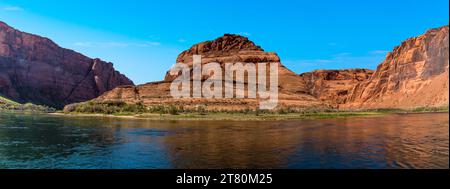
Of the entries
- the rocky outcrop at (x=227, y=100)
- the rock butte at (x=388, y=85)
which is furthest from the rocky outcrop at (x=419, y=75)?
the rocky outcrop at (x=227, y=100)

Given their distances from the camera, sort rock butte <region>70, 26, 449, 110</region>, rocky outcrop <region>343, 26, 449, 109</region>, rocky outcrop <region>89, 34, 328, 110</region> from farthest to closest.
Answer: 1. rocky outcrop <region>343, 26, 449, 109</region>
2. rock butte <region>70, 26, 449, 110</region>
3. rocky outcrop <region>89, 34, 328, 110</region>

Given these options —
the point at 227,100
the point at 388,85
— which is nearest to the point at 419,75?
the point at 388,85

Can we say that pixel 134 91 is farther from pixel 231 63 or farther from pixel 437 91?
pixel 437 91

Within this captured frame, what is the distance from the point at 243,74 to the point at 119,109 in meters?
71.5

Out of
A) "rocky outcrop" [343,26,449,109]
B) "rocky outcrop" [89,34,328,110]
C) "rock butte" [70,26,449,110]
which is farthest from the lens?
"rocky outcrop" [343,26,449,109]

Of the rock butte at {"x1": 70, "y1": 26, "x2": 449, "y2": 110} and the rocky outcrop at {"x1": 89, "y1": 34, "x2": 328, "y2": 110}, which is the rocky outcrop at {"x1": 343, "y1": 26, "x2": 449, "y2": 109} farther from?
the rocky outcrop at {"x1": 89, "y1": 34, "x2": 328, "y2": 110}

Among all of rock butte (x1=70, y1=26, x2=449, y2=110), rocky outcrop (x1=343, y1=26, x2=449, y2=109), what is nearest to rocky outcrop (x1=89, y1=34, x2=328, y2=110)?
rock butte (x1=70, y1=26, x2=449, y2=110)

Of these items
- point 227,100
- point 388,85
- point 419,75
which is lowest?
point 227,100

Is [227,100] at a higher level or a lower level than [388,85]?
lower

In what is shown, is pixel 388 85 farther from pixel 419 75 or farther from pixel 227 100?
pixel 227 100

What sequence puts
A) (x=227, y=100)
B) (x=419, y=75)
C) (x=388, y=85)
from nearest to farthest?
(x=227, y=100)
(x=419, y=75)
(x=388, y=85)

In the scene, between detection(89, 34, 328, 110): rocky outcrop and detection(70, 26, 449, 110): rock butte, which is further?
detection(70, 26, 449, 110): rock butte

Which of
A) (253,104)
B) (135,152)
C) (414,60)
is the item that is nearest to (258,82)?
(253,104)

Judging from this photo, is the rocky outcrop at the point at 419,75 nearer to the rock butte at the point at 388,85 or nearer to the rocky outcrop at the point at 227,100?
the rock butte at the point at 388,85
